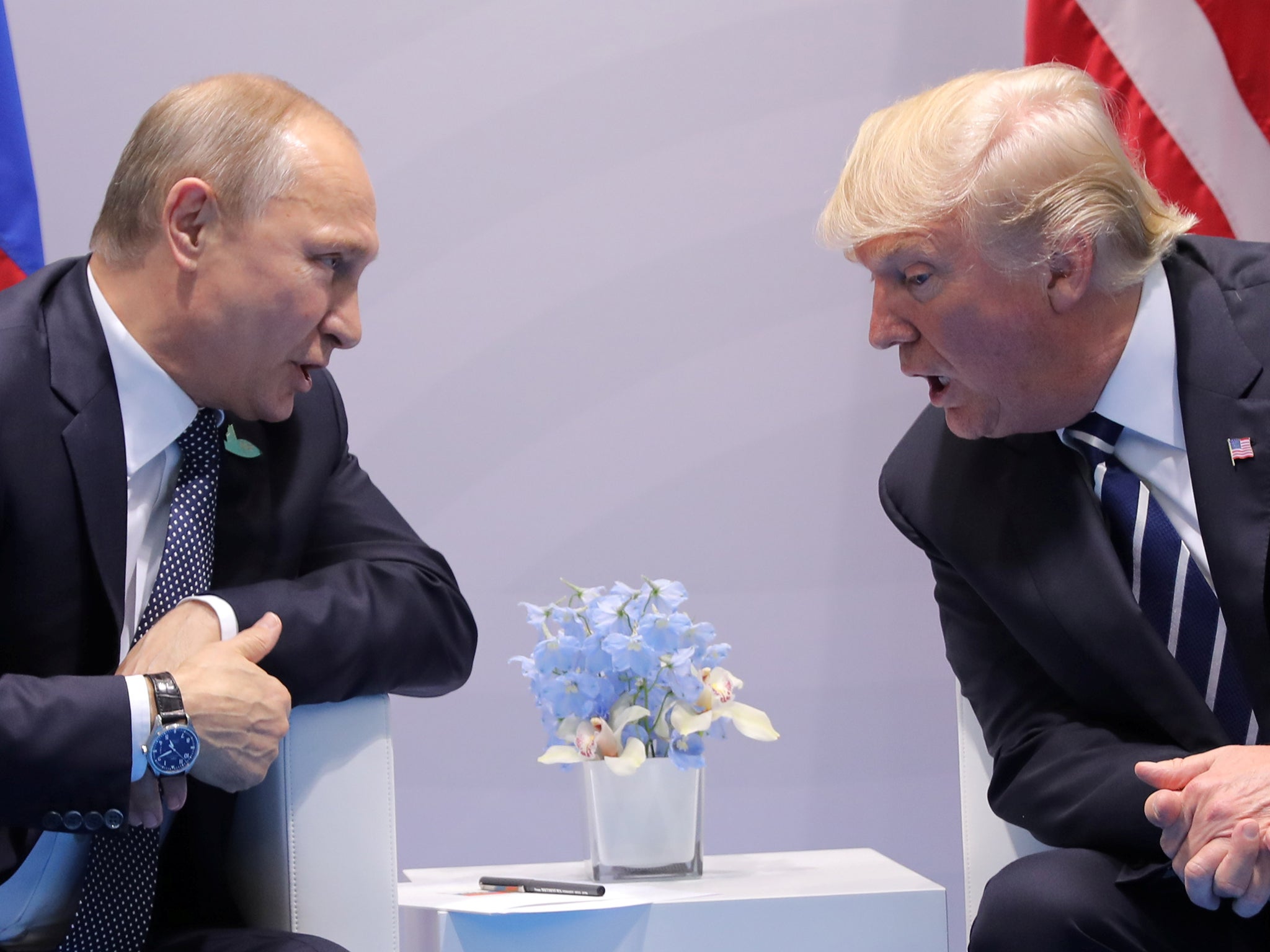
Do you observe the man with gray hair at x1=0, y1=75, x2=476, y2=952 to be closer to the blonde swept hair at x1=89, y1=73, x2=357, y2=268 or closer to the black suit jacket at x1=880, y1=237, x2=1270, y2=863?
the blonde swept hair at x1=89, y1=73, x2=357, y2=268

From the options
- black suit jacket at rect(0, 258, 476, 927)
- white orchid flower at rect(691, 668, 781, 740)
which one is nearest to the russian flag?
black suit jacket at rect(0, 258, 476, 927)

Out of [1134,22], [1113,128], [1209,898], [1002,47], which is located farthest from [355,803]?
[1002,47]

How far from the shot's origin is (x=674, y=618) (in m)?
2.00

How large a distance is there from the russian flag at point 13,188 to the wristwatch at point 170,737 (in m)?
1.34

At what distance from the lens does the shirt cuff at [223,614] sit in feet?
5.24

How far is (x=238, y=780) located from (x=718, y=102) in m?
1.96

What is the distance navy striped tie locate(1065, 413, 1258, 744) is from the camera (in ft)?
5.58

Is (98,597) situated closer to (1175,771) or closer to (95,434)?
(95,434)

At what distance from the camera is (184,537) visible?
65.7 inches

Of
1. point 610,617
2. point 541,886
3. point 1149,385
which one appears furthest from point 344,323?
point 1149,385

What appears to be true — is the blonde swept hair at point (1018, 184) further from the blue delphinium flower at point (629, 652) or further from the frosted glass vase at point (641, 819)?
the frosted glass vase at point (641, 819)

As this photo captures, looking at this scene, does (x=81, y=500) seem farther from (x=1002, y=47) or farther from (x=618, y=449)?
(x=1002, y=47)

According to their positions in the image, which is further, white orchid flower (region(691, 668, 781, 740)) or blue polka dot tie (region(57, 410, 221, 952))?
white orchid flower (region(691, 668, 781, 740))

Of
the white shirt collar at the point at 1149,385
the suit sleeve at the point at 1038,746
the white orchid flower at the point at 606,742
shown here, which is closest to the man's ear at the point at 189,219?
the white orchid flower at the point at 606,742
